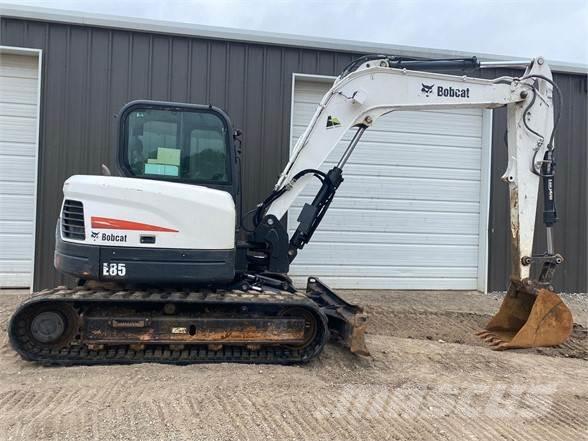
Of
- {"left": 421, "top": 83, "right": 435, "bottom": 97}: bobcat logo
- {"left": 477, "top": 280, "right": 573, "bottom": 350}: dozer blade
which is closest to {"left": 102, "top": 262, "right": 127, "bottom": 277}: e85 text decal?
{"left": 421, "top": 83, "right": 435, "bottom": 97}: bobcat logo

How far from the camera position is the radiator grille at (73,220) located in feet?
14.2

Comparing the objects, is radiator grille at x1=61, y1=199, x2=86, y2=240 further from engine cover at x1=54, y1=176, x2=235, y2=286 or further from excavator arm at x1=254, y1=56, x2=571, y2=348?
→ excavator arm at x1=254, y1=56, x2=571, y2=348

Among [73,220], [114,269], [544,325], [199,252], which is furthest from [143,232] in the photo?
[544,325]

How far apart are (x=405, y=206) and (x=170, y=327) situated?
18.5 feet

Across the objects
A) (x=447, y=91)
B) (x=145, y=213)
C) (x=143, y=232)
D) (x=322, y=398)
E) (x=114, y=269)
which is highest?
(x=447, y=91)

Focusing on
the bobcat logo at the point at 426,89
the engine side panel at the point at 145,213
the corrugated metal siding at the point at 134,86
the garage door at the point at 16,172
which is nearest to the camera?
the engine side panel at the point at 145,213

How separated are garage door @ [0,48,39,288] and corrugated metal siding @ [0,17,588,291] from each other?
322 millimetres

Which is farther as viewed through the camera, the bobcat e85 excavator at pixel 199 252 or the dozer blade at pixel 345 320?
the dozer blade at pixel 345 320

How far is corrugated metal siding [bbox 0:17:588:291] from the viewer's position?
7520mm

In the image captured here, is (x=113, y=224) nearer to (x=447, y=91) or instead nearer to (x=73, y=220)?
(x=73, y=220)

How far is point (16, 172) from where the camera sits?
7.68m

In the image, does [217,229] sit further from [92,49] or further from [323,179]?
[92,49]

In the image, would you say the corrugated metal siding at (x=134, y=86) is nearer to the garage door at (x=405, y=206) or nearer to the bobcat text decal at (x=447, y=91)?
the garage door at (x=405, y=206)

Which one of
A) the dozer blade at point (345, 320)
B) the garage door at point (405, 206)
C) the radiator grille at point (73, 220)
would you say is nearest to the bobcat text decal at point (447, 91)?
the dozer blade at point (345, 320)
